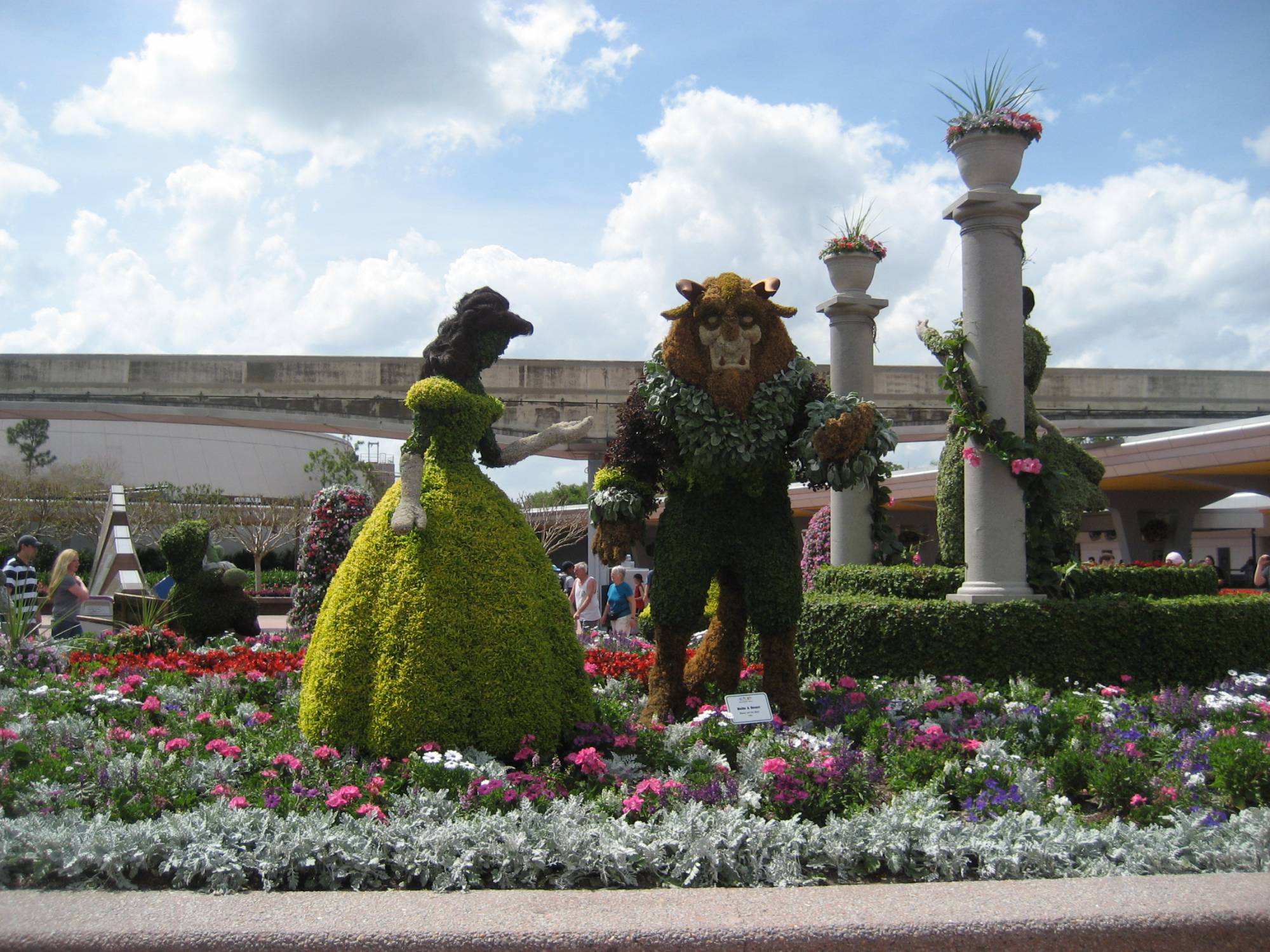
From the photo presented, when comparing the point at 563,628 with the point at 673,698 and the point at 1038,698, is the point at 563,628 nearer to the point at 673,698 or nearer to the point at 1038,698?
the point at 673,698

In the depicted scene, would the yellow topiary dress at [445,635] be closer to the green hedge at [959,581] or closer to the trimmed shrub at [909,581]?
the green hedge at [959,581]

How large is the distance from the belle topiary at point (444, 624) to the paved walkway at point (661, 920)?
4.14 feet

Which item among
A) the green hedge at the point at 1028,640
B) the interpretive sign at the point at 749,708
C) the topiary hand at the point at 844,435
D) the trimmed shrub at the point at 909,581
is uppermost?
the topiary hand at the point at 844,435

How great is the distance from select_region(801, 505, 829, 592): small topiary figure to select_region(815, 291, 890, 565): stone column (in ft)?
1.65

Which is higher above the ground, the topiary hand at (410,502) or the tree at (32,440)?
the tree at (32,440)

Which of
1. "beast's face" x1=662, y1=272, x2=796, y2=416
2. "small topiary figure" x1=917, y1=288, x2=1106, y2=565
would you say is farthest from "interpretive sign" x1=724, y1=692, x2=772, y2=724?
"small topiary figure" x1=917, y1=288, x2=1106, y2=565

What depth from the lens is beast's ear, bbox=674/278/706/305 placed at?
552 cm

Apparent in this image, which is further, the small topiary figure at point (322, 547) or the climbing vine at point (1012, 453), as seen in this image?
the small topiary figure at point (322, 547)

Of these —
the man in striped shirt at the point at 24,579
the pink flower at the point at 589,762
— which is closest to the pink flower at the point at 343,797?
the pink flower at the point at 589,762

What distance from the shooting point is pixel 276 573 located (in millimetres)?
29797

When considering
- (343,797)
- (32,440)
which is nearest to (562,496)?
(32,440)

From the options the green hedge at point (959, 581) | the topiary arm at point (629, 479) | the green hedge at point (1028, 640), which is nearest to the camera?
the topiary arm at point (629, 479)

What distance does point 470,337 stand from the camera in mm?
4973

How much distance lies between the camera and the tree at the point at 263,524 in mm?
26609
